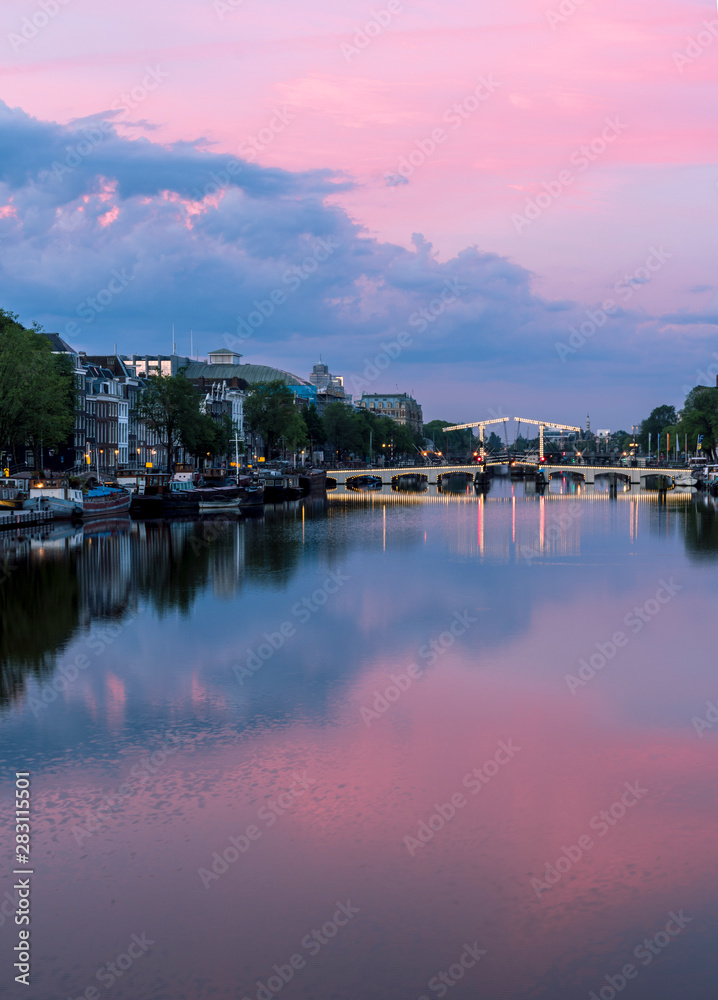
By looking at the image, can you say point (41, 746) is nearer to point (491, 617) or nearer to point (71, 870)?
point (71, 870)

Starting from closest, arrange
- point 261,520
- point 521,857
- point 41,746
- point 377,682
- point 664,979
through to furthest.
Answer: point 664,979, point 521,857, point 41,746, point 377,682, point 261,520

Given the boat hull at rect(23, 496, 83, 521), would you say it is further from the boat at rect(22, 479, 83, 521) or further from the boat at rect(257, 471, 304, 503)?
the boat at rect(257, 471, 304, 503)

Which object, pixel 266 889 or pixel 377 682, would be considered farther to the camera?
pixel 377 682

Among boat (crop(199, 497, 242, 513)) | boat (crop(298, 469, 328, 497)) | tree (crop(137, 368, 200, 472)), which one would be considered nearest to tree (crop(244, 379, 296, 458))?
boat (crop(298, 469, 328, 497))

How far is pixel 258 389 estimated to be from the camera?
179 meters

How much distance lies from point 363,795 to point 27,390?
2710 inches

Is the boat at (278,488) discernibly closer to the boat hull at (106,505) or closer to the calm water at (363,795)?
the boat hull at (106,505)

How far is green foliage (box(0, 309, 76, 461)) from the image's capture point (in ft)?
265

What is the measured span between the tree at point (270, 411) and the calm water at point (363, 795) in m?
131

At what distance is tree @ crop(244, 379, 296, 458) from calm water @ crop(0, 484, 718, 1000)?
431 feet

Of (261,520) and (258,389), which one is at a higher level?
(258,389)

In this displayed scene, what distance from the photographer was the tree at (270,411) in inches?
6841

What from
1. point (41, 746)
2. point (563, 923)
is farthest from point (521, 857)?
point (41, 746)

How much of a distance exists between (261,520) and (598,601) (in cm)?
5471
